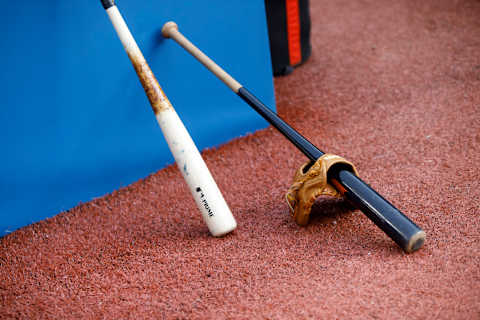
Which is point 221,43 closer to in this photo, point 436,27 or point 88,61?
point 88,61

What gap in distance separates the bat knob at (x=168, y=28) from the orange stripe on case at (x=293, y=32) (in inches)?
39.1

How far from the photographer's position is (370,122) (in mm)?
1920

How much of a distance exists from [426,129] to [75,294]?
57.6 inches

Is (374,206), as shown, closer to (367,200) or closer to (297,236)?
(367,200)

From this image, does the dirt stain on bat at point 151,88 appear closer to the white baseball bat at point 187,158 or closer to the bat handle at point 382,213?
the white baseball bat at point 187,158

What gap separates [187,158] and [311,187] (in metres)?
0.40

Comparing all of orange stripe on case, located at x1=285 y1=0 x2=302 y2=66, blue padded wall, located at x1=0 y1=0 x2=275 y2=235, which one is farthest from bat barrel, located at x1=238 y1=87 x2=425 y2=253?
orange stripe on case, located at x1=285 y1=0 x2=302 y2=66

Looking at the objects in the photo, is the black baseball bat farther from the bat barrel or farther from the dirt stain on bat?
the dirt stain on bat

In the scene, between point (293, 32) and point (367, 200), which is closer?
point (367, 200)

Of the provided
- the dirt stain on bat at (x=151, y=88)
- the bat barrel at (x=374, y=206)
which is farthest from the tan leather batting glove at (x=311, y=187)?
the dirt stain on bat at (x=151, y=88)

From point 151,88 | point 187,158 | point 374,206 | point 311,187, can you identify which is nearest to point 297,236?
point 311,187

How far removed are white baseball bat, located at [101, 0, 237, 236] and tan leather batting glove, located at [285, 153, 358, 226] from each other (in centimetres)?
21

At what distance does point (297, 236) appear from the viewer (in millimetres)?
1312

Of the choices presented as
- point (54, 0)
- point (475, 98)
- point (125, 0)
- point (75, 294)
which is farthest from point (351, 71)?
point (75, 294)
